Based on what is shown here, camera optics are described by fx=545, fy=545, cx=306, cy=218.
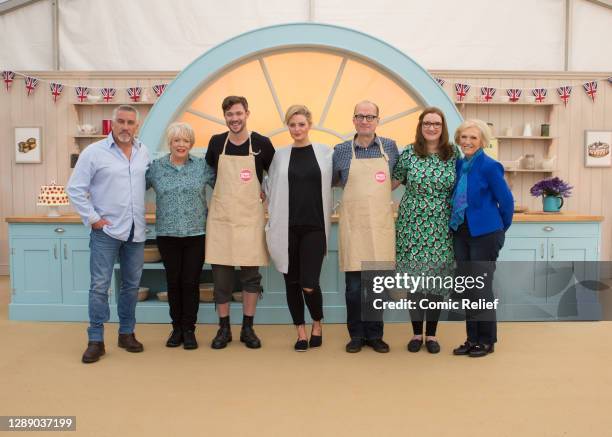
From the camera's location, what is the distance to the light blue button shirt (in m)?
3.22

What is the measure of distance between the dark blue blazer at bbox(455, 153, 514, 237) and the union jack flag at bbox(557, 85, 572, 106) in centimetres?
459

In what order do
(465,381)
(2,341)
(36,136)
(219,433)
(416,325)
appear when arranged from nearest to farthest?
(219,433) < (465,381) < (416,325) < (2,341) < (36,136)

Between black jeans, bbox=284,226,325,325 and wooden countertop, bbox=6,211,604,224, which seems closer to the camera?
black jeans, bbox=284,226,325,325

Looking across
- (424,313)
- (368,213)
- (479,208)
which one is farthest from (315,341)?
(479,208)

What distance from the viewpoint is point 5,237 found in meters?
6.98

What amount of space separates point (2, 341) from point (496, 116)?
6076 millimetres

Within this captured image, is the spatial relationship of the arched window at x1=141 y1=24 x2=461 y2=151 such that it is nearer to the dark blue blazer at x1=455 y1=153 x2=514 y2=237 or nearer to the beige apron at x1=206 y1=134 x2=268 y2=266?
the beige apron at x1=206 y1=134 x2=268 y2=266

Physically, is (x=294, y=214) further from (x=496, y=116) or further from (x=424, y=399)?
(x=496, y=116)

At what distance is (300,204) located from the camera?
3.27 meters

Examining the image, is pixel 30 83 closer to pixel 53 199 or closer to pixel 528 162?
pixel 53 199

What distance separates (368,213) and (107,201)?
1.58 meters

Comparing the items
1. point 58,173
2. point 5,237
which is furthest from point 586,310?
point 5,237

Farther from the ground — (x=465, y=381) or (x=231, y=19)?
(x=231, y=19)

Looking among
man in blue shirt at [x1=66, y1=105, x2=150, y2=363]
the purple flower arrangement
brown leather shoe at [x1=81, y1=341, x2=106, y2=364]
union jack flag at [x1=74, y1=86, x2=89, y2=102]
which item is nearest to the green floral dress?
man in blue shirt at [x1=66, y1=105, x2=150, y2=363]
